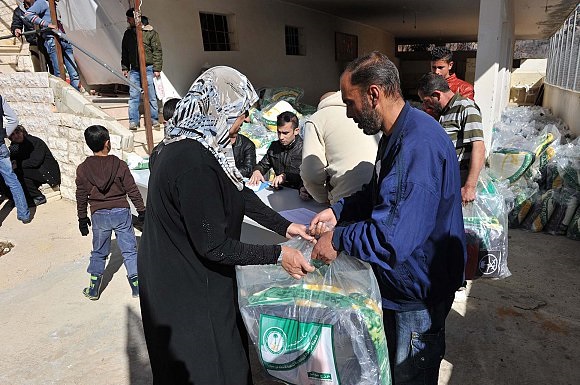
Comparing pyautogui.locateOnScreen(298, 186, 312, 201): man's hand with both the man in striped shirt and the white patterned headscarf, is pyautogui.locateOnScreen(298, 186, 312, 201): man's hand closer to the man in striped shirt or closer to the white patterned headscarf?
the man in striped shirt

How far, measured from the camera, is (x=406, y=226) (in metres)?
1.36

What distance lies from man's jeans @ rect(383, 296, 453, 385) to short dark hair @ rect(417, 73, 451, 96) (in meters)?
2.01

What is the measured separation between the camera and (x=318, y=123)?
2494 millimetres

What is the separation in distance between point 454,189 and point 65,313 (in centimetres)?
329

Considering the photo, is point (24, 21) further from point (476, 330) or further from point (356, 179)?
point (476, 330)

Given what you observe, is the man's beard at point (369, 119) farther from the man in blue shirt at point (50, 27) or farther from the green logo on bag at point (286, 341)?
the man in blue shirt at point (50, 27)

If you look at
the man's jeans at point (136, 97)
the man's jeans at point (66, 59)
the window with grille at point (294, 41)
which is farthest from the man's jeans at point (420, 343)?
the window with grille at point (294, 41)

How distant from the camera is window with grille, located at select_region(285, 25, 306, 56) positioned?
35.5 feet

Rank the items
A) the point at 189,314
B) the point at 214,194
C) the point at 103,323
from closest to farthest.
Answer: the point at 214,194 → the point at 189,314 → the point at 103,323

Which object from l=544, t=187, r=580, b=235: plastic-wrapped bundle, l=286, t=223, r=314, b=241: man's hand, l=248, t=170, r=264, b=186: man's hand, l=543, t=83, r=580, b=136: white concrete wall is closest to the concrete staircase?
l=248, t=170, r=264, b=186: man's hand

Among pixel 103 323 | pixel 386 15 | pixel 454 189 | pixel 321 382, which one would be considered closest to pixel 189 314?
pixel 321 382

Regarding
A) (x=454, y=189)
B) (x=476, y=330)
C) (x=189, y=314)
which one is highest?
(x=454, y=189)

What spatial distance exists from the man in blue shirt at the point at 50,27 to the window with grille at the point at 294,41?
543 centimetres

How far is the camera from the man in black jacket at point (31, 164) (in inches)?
234
